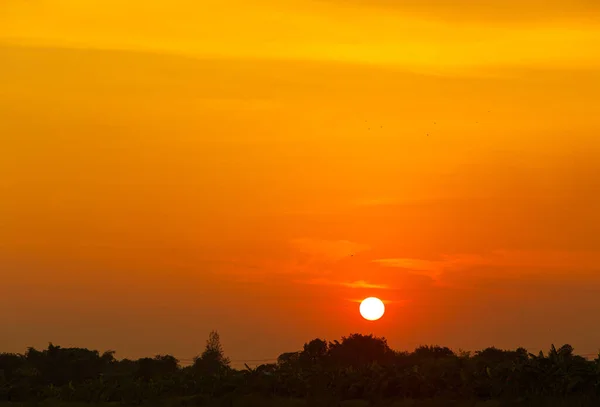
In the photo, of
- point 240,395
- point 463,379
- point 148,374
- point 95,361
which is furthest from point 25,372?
point 463,379

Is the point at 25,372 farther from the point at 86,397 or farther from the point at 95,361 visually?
the point at 95,361

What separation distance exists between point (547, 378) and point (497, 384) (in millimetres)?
2841

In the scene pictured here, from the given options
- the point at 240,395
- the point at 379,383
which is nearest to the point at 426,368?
the point at 379,383

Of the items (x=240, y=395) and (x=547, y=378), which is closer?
(x=547, y=378)

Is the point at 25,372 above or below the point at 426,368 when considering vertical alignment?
above

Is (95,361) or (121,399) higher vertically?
(95,361)

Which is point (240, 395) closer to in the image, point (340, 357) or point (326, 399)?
point (326, 399)

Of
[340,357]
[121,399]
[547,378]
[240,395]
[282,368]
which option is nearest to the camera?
[547,378]

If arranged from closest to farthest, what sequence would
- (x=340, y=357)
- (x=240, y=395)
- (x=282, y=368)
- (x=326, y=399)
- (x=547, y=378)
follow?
(x=547, y=378)
(x=326, y=399)
(x=240, y=395)
(x=282, y=368)
(x=340, y=357)

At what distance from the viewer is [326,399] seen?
195 feet

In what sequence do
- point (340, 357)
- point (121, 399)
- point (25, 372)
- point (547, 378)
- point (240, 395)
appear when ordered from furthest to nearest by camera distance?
point (340, 357) < point (25, 372) < point (121, 399) < point (240, 395) < point (547, 378)

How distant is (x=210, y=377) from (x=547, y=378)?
1168 inches

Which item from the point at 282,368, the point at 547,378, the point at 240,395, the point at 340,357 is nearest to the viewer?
the point at 547,378

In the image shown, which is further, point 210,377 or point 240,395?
point 210,377
